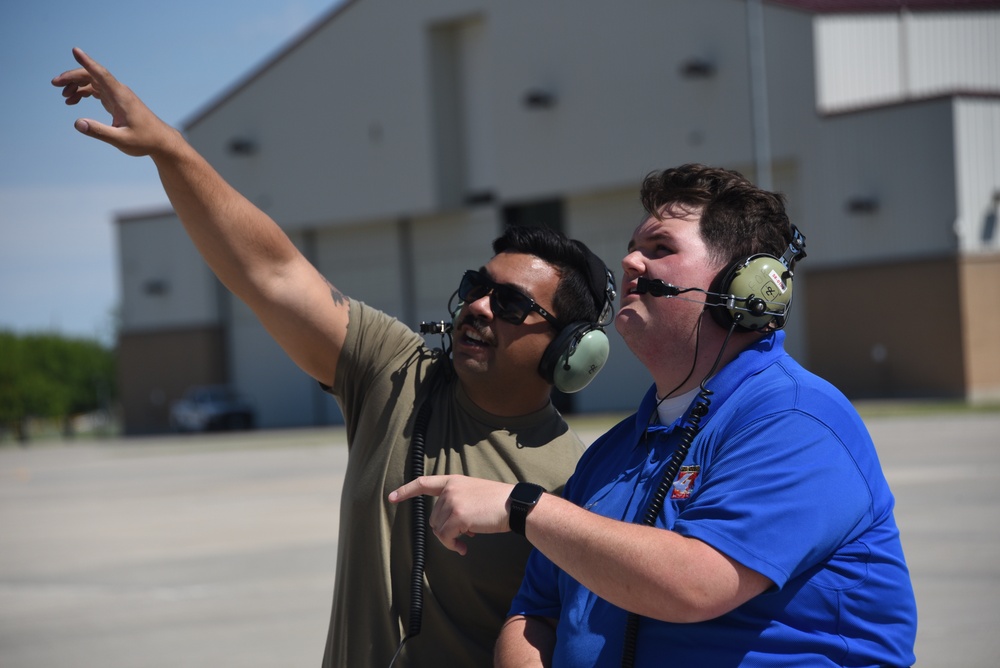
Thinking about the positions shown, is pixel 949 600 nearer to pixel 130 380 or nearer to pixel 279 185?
pixel 279 185

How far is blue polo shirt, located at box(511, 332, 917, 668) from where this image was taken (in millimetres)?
2348

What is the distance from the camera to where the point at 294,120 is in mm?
46906

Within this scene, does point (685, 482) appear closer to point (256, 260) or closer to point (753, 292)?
point (753, 292)

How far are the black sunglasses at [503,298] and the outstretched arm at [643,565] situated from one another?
3.57 ft

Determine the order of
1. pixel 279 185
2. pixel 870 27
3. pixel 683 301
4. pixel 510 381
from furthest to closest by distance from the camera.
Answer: pixel 279 185 → pixel 870 27 → pixel 510 381 → pixel 683 301

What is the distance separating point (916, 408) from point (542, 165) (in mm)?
15583

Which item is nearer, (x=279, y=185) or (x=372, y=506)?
(x=372, y=506)

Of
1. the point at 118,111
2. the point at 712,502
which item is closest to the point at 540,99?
the point at 118,111

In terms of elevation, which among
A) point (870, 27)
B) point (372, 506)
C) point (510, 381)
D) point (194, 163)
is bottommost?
point (372, 506)

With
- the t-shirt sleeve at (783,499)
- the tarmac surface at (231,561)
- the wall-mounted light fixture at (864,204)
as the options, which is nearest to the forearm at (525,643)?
the t-shirt sleeve at (783,499)

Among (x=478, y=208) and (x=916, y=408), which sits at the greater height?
Result: (x=478, y=208)

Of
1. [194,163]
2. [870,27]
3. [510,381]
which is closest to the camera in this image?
[194,163]

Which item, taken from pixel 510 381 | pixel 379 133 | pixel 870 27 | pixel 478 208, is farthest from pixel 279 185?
pixel 510 381

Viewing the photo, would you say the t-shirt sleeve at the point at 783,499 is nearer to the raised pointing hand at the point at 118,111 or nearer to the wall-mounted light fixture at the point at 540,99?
the raised pointing hand at the point at 118,111
